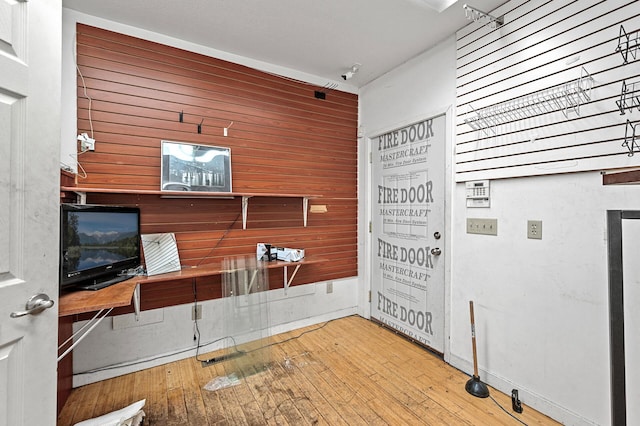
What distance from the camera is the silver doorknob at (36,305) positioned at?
1.10 m

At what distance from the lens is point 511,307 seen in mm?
2186

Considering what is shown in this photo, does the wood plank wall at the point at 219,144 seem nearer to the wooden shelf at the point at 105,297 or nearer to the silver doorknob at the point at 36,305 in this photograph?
the wooden shelf at the point at 105,297

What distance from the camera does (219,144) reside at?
2.88 m

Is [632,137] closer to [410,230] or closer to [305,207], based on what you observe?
[410,230]

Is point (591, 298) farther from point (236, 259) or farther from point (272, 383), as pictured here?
point (236, 259)

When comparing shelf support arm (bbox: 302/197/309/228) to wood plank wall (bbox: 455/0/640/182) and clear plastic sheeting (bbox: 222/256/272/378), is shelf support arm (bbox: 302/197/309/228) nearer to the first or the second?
clear plastic sheeting (bbox: 222/256/272/378)

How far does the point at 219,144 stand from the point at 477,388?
312cm

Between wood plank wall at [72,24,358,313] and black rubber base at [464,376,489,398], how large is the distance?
1.82 m

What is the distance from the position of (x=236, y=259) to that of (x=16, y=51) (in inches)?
77.8

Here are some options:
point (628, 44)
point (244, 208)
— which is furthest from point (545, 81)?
point (244, 208)

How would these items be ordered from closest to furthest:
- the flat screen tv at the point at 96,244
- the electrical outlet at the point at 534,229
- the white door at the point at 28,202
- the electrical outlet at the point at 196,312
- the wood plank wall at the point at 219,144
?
the white door at the point at 28,202
the flat screen tv at the point at 96,244
the electrical outlet at the point at 534,229
the wood plank wall at the point at 219,144
the electrical outlet at the point at 196,312

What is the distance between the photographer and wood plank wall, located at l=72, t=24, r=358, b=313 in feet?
7.93

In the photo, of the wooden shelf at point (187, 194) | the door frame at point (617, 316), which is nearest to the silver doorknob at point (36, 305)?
the wooden shelf at point (187, 194)

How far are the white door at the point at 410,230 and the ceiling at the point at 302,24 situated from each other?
83 cm
